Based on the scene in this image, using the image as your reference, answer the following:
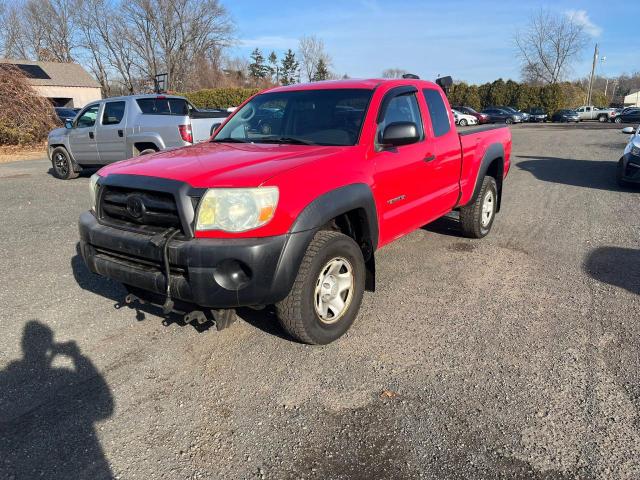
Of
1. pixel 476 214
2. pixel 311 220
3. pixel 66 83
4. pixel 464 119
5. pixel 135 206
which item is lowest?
pixel 476 214

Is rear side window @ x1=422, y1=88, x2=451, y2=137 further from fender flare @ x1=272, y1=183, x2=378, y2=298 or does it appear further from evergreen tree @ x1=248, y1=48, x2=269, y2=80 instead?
evergreen tree @ x1=248, y1=48, x2=269, y2=80

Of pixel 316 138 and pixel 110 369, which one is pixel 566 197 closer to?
pixel 316 138

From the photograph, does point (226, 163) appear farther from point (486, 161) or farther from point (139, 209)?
point (486, 161)

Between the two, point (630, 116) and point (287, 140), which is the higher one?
point (287, 140)

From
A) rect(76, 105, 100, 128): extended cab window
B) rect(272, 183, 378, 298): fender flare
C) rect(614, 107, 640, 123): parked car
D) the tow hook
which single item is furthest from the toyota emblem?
rect(614, 107, 640, 123): parked car

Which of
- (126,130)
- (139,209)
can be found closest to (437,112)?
(139,209)

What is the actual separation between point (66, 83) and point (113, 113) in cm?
4538

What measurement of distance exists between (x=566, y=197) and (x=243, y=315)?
7157 mm

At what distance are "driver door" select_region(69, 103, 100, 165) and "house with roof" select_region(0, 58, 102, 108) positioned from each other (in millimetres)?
41115

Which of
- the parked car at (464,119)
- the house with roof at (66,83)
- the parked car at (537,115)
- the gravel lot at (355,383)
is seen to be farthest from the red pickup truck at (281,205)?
the house with roof at (66,83)

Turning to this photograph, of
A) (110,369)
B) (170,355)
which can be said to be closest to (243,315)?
(170,355)

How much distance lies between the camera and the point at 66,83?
47844 mm

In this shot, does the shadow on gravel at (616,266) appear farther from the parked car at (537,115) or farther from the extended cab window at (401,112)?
the parked car at (537,115)

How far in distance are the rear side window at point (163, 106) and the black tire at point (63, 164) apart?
8.72 feet
